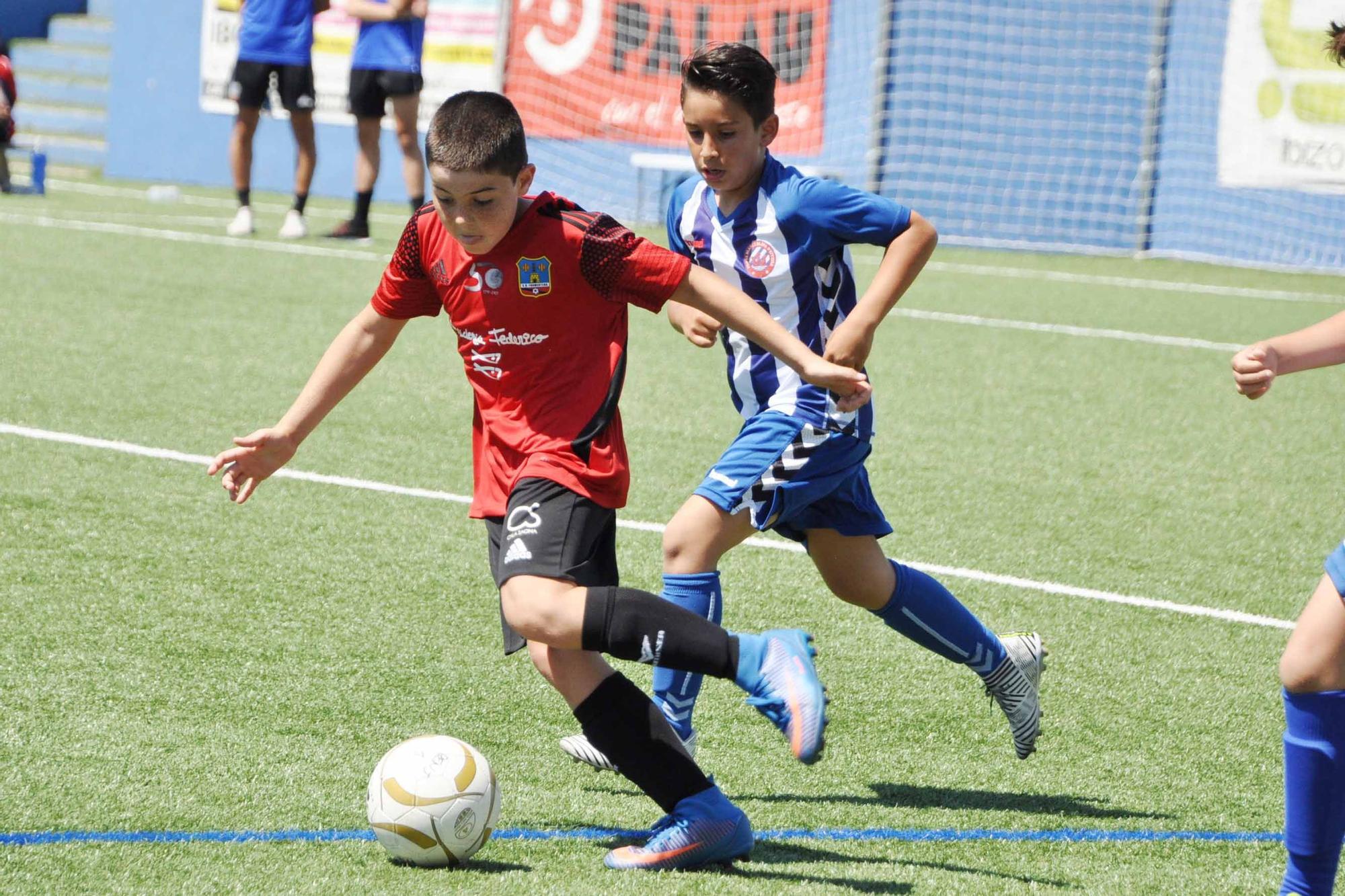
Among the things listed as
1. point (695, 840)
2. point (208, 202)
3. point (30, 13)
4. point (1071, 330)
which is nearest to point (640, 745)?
point (695, 840)

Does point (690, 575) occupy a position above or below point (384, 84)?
below

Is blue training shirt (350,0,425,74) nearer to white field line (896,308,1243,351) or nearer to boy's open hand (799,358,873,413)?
white field line (896,308,1243,351)

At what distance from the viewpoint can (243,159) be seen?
1109 cm

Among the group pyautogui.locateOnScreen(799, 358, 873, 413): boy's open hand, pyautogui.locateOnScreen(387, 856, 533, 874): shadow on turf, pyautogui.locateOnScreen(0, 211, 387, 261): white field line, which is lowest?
pyautogui.locateOnScreen(387, 856, 533, 874): shadow on turf

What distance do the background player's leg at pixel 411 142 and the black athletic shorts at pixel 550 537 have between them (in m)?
8.17

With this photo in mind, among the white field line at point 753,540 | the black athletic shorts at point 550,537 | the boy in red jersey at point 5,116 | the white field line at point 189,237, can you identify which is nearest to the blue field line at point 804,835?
the black athletic shorts at point 550,537

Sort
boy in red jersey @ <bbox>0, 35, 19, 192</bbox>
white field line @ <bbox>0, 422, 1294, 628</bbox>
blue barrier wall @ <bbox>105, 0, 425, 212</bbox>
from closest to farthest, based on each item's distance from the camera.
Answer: white field line @ <bbox>0, 422, 1294, 628</bbox>
boy in red jersey @ <bbox>0, 35, 19, 192</bbox>
blue barrier wall @ <bbox>105, 0, 425, 212</bbox>

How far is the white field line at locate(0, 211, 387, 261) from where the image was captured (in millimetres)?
10789

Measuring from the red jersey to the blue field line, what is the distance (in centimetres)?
59

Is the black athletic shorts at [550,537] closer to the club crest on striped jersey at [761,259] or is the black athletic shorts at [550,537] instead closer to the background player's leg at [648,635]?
the background player's leg at [648,635]

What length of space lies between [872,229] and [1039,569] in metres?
1.83

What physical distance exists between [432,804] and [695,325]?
1.22 m

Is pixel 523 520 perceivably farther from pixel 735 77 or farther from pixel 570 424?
pixel 735 77

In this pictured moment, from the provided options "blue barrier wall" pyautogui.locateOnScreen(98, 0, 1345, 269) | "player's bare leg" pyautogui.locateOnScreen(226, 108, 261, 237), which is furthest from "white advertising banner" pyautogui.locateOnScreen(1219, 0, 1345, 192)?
"player's bare leg" pyautogui.locateOnScreen(226, 108, 261, 237)
